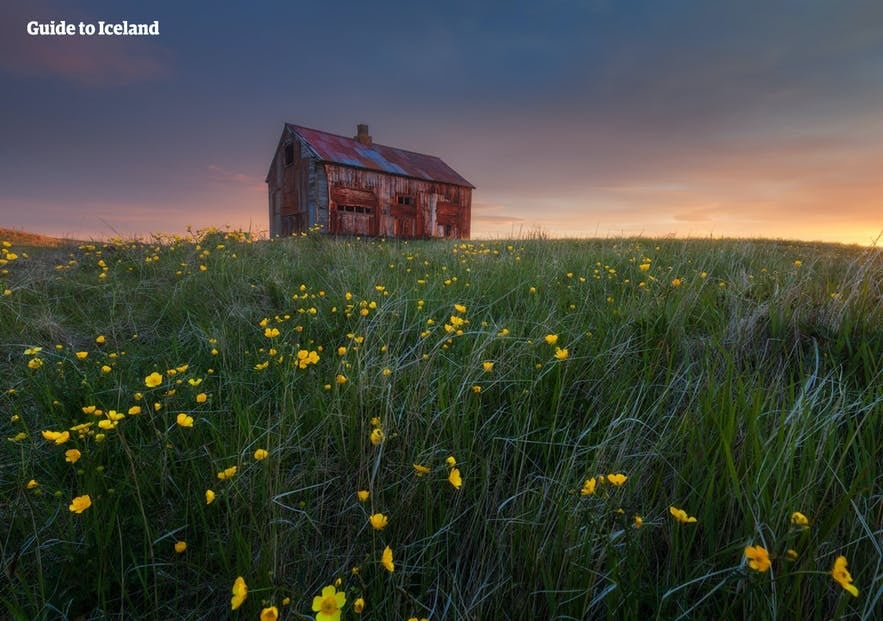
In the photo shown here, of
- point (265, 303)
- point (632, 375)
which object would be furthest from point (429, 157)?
point (632, 375)

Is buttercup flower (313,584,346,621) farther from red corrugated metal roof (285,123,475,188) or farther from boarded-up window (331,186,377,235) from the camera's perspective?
red corrugated metal roof (285,123,475,188)

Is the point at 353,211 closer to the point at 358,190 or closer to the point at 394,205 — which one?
the point at 358,190

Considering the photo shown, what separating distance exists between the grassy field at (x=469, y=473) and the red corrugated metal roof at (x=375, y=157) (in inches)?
676

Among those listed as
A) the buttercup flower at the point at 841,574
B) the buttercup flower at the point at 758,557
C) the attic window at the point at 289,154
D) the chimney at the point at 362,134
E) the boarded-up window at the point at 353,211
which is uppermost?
the chimney at the point at 362,134

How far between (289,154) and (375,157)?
4.22 m

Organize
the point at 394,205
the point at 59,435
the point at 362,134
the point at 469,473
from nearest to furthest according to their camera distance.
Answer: the point at 59,435 < the point at 469,473 < the point at 394,205 < the point at 362,134

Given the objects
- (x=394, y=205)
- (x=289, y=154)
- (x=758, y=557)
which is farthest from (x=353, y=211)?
(x=758, y=557)

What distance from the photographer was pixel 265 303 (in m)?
4.14

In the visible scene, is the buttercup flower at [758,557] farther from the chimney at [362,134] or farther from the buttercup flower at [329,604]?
the chimney at [362,134]

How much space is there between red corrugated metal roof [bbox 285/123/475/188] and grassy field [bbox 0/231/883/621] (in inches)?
676

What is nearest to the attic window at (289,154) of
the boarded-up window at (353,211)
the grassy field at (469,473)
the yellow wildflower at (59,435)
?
the boarded-up window at (353,211)

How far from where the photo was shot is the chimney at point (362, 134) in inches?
879

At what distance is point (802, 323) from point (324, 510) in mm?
3197

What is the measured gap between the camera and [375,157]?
20.8 m
